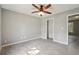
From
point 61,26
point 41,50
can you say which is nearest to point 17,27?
point 41,50

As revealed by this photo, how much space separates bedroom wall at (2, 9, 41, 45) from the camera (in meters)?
3.63

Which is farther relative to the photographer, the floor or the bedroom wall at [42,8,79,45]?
the bedroom wall at [42,8,79,45]

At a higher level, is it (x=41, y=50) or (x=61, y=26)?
(x=61, y=26)

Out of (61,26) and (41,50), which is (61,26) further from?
(41,50)

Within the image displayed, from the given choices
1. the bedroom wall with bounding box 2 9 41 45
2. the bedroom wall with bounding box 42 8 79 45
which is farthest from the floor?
the bedroom wall with bounding box 42 8 79 45

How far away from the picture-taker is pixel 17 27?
14.1ft

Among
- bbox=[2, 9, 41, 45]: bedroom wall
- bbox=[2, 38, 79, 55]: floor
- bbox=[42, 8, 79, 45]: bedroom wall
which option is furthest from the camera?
bbox=[42, 8, 79, 45]: bedroom wall

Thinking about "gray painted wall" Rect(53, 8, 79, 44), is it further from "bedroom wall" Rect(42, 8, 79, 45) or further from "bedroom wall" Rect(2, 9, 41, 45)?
"bedroom wall" Rect(2, 9, 41, 45)

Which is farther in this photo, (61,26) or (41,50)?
(61,26)

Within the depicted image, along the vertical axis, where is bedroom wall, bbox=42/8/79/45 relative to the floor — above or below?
above

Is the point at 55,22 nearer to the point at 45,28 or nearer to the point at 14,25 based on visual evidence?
the point at 45,28

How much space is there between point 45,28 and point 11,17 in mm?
2775

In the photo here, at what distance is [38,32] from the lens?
605cm
